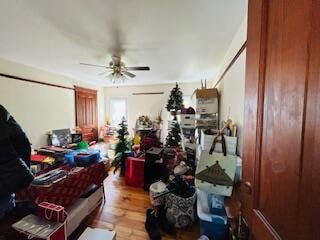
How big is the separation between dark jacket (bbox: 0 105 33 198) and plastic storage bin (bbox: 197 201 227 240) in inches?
57.1

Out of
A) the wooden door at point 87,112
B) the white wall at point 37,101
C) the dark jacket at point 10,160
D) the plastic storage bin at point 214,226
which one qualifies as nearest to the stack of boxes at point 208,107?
the plastic storage bin at point 214,226

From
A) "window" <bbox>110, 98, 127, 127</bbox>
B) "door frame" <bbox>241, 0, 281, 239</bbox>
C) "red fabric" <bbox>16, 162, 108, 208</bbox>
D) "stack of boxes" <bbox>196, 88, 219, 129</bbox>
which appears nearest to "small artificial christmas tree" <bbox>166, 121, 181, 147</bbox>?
Answer: "stack of boxes" <bbox>196, 88, 219, 129</bbox>

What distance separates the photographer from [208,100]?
3.00 metres

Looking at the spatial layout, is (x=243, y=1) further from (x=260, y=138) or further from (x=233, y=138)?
(x=260, y=138)

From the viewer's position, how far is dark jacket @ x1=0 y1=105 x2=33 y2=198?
921 millimetres

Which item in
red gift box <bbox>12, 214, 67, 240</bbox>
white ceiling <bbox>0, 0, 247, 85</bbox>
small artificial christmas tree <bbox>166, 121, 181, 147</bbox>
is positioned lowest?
red gift box <bbox>12, 214, 67, 240</bbox>

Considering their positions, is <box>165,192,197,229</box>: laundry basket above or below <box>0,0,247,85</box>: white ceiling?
below

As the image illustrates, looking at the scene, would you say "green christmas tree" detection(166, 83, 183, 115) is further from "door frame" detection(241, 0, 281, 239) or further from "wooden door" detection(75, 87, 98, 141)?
"door frame" detection(241, 0, 281, 239)

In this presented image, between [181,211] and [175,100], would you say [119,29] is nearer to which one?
[181,211]

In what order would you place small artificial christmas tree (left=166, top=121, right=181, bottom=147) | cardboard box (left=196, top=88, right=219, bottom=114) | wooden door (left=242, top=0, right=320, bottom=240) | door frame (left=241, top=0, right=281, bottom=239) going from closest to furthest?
wooden door (left=242, top=0, right=320, bottom=240)
door frame (left=241, top=0, right=281, bottom=239)
cardboard box (left=196, top=88, right=219, bottom=114)
small artificial christmas tree (left=166, top=121, right=181, bottom=147)

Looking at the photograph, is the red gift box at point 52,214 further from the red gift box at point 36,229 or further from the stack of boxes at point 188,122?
the stack of boxes at point 188,122

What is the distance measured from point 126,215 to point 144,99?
4.61 meters

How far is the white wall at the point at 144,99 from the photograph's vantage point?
19.9ft

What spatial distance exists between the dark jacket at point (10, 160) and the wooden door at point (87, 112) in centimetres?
457
